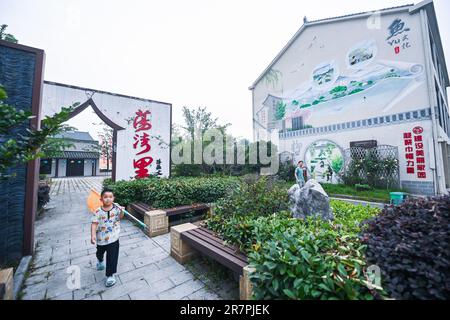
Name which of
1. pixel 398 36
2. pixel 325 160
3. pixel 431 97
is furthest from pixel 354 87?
pixel 325 160

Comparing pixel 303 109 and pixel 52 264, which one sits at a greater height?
pixel 303 109

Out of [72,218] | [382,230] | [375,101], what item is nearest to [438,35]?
[375,101]

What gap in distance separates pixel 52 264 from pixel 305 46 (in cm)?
1496

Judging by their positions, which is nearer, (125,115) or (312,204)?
(312,204)

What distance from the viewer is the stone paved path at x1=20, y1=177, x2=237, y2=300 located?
7.63 ft

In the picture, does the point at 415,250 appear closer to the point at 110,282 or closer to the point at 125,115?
the point at 110,282

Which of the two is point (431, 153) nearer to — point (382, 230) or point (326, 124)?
point (326, 124)

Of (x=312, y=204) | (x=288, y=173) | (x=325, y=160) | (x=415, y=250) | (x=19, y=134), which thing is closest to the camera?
(x=415, y=250)

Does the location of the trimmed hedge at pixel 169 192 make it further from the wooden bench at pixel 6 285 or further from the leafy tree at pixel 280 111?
the leafy tree at pixel 280 111

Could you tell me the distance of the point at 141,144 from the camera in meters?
7.46

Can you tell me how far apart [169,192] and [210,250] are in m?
2.71

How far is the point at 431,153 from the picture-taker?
7.38 meters

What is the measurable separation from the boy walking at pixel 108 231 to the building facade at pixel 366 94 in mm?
10885

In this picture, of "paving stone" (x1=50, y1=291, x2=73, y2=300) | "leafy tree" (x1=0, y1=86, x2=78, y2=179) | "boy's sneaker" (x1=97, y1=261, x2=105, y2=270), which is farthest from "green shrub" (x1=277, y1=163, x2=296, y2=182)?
"leafy tree" (x1=0, y1=86, x2=78, y2=179)
